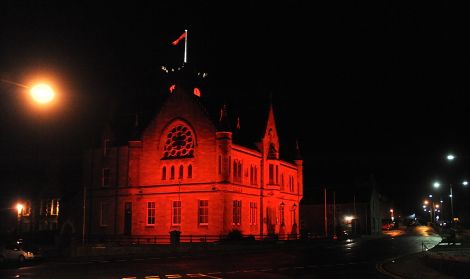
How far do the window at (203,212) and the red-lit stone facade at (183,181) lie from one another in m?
0.11

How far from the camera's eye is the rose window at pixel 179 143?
62.9 meters

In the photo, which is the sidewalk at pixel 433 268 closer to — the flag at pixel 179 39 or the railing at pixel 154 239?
the railing at pixel 154 239

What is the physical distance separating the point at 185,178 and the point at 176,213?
410 centimetres

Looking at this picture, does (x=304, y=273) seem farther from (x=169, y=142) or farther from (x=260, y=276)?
(x=169, y=142)

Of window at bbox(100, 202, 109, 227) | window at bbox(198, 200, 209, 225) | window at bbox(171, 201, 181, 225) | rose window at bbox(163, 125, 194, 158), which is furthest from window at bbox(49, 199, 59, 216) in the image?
window at bbox(198, 200, 209, 225)

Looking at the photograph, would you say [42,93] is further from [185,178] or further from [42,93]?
[185,178]

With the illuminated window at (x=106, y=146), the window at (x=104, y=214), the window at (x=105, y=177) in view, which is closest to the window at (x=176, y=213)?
the window at (x=104, y=214)

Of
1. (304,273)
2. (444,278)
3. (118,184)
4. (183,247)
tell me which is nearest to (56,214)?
(118,184)

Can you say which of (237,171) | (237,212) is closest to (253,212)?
(237,212)

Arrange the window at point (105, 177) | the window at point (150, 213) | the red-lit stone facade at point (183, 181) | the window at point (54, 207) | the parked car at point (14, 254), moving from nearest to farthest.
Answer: the parked car at point (14, 254) → the red-lit stone facade at point (183, 181) → the window at point (150, 213) → the window at point (105, 177) → the window at point (54, 207)

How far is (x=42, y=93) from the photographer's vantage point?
12961mm

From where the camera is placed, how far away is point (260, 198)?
67.5 meters

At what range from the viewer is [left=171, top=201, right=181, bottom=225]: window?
6221 centimetres

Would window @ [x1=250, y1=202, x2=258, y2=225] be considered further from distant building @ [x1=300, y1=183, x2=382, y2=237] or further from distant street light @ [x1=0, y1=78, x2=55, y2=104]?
distant street light @ [x1=0, y1=78, x2=55, y2=104]
